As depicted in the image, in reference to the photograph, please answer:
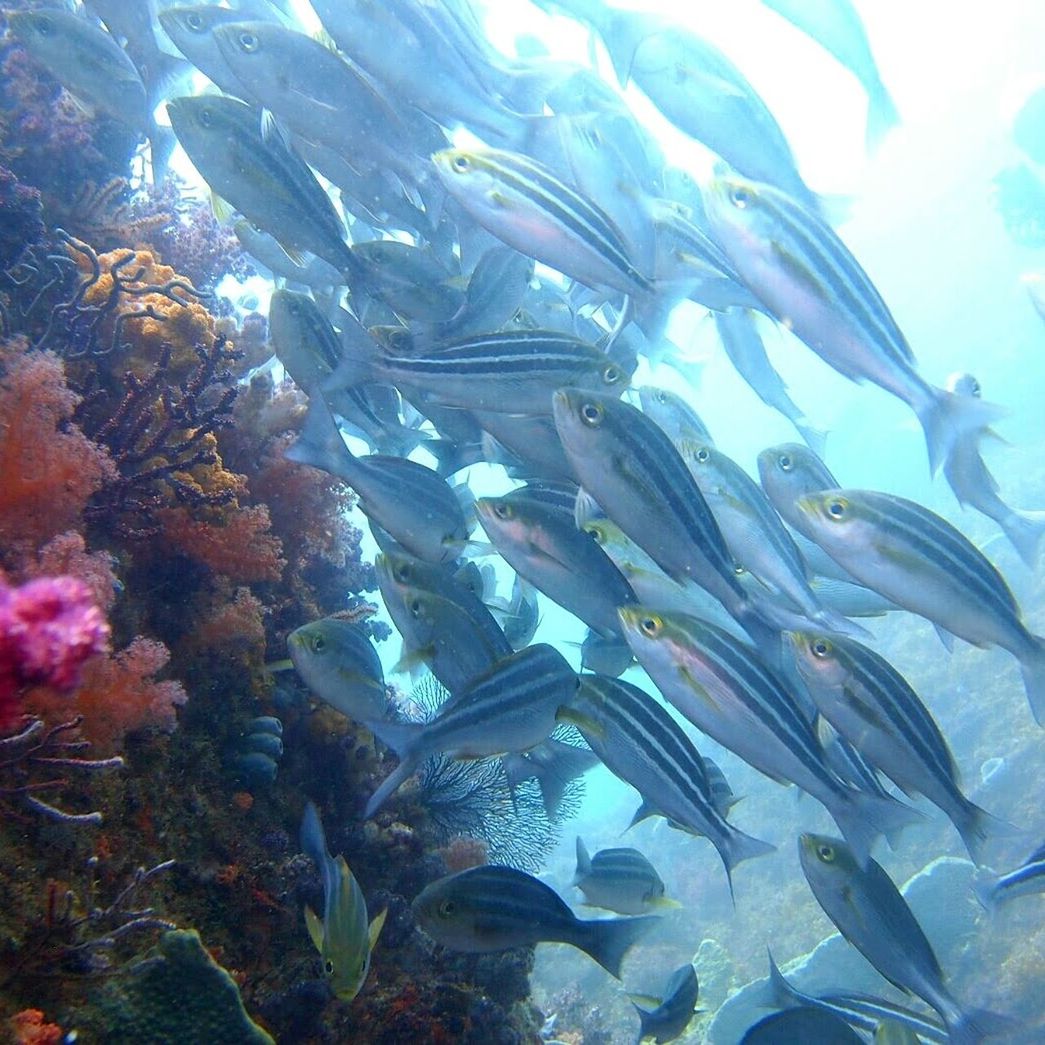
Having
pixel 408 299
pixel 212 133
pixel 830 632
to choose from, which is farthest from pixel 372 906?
pixel 212 133

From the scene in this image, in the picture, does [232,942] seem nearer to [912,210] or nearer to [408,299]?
[408,299]

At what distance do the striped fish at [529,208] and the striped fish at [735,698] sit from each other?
187 cm

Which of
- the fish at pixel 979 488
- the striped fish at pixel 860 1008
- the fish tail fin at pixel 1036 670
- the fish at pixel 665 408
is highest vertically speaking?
the fish at pixel 979 488

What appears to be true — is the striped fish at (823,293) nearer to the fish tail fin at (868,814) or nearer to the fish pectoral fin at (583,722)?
the fish tail fin at (868,814)

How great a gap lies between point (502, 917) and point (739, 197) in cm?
412

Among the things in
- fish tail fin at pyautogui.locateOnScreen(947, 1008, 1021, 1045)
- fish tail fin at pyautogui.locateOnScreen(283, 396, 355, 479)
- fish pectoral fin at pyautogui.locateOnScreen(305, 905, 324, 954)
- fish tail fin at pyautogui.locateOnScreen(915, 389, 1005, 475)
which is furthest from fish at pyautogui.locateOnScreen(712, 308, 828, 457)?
fish pectoral fin at pyautogui.locateOnScreen(305, 905, 324, 954)

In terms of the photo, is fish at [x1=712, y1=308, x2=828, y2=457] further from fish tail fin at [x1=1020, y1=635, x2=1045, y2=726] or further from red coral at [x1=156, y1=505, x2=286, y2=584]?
red coral at [x1=156, y1=505, x2=286, y2=584]

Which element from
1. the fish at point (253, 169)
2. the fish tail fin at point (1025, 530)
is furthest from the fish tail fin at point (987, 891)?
the fish at point (253, 169)

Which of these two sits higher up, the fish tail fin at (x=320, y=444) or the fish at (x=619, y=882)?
the fish tail fin at (x=320, y=444)

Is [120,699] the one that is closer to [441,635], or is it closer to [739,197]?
[441,635]

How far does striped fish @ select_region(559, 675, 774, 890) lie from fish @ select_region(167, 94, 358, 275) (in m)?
3.19

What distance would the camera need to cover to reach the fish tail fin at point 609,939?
4.03 meters

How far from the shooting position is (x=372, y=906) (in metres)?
4.15

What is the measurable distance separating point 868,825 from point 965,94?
260 feet
